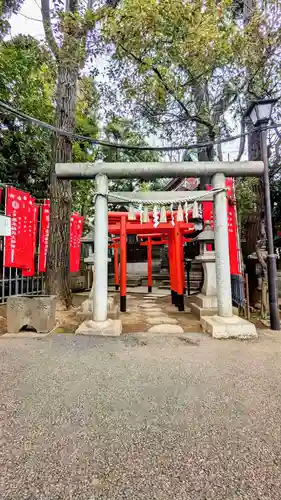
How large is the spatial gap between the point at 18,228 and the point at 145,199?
14.0 feet

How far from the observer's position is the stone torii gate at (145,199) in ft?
15.5

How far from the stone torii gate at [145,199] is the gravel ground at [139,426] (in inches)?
44.2

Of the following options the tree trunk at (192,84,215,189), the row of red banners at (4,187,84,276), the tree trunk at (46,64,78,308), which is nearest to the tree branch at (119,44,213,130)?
the tree trunk at (192,84,215,189)

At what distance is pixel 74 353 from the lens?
370cm

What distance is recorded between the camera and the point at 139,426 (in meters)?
2.03

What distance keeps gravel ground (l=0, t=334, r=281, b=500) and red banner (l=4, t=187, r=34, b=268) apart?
161 inches

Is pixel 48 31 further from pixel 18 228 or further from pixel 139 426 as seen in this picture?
pixel 139 426

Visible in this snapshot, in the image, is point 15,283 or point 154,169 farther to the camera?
point 15,283

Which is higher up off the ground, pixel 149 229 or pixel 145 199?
pixel 145 199

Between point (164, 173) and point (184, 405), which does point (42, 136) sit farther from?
point (184, 405)

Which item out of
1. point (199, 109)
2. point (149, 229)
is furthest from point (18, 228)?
point (199, 109)

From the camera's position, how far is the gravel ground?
58.3 inches

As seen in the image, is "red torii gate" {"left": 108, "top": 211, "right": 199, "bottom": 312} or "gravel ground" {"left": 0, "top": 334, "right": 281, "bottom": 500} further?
"red torii gate" {"left": 108, "top": 211, "right": 199, "bottom": 312}

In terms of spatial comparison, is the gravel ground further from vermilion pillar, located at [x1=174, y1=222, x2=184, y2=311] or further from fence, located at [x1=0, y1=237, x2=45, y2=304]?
fence, located at [x1=0, y1=237, x2=45, y2=304]
